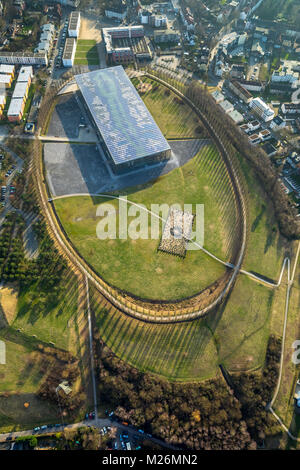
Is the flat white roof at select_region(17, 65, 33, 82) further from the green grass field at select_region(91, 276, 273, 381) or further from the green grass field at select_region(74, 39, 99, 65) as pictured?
the green grass field at select_region(91, 276, 273, 381)

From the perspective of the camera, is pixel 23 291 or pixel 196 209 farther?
pixel 196 209

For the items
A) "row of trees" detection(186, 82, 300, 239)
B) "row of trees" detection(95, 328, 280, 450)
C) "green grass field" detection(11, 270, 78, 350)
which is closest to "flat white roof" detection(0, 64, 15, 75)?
"row of trees" detection(186, 82, 300, 239)

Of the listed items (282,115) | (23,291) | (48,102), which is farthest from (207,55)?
(23,291)

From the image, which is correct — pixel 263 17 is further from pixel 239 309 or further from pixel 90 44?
pixel 239 309

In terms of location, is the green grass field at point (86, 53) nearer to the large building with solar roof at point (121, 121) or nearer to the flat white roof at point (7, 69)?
the large building with solar roof at point (121, 121)

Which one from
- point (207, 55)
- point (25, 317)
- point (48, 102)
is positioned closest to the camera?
point (25, 317)

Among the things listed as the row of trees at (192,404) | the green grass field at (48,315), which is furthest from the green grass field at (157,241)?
the row of trees at (192,404)
